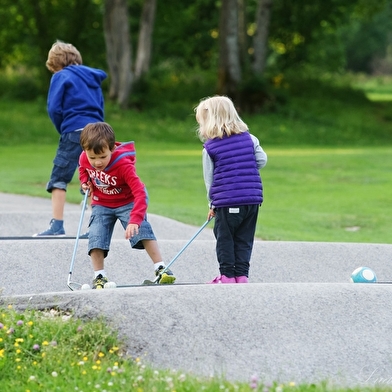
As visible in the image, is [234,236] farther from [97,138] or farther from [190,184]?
[190,184]

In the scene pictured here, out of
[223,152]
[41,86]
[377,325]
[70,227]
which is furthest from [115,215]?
[41,86]

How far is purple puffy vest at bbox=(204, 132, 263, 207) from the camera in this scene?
22.1 feet

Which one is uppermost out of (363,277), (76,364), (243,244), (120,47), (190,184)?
(120,47)

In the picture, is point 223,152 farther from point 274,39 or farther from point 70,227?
point 274,39

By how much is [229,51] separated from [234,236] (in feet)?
81.3

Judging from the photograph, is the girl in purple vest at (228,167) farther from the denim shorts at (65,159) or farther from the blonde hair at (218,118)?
the denim shorts at (65,159)

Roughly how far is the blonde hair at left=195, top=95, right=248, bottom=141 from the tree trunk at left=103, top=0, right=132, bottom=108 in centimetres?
2492

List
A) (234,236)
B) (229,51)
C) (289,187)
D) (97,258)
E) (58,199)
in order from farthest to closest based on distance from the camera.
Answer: (229,51)
(289,187)
(58,199)
(97,258)
(234,236)

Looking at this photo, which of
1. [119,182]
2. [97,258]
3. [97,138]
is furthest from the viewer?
[97,258]

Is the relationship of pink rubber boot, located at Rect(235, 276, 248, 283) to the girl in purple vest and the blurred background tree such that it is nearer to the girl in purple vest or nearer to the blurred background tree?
the girl in purple vest

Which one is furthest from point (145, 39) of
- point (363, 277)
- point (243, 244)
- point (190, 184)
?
point (243, 244)

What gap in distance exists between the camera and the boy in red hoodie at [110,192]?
6641 millimetres

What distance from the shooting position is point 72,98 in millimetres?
9055

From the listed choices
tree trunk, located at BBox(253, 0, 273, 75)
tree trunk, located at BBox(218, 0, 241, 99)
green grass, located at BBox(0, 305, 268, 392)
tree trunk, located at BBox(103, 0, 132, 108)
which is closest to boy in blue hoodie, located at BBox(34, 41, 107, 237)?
green grass, located at BBox(0, 305, 268, 392)
